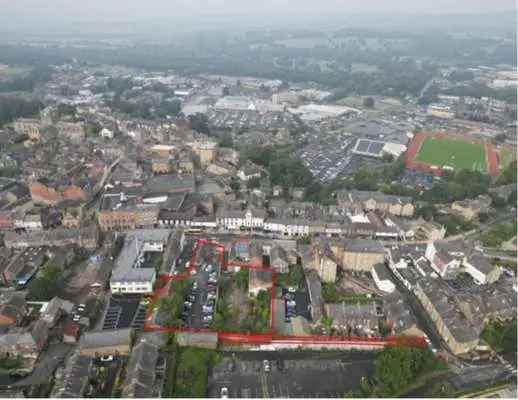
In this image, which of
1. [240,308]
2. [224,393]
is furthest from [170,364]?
[240,308]

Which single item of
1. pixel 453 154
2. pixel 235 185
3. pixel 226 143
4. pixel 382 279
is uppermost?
pixel 382 279

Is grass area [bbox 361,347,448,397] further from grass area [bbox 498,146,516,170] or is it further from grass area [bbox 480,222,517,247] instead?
grass area [bbox 498,146,516,170]

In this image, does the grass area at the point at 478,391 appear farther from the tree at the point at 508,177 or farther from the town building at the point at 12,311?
the tree at the point at 508,177

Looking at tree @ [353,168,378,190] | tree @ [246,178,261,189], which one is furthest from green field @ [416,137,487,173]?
tree @ [246,178,261,189]

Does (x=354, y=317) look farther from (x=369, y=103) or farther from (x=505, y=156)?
(x=369, y=103)

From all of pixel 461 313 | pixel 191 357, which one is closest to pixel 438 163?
pixel 461 313

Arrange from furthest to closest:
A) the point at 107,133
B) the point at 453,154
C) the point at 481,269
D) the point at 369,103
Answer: the point at 369,103, the point at 453,154, the point at 107,133, the point at 481,269

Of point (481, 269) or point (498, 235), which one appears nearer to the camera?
point (481, 269)
